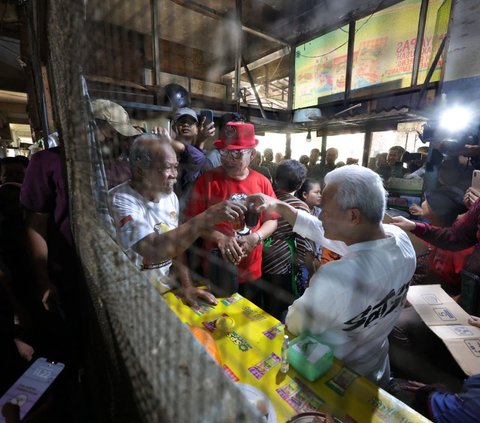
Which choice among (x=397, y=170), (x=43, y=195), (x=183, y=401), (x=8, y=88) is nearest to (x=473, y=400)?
(x=183, y=401)

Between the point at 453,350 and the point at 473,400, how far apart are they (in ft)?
2.05

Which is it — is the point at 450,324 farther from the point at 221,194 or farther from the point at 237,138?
the point at 237,138

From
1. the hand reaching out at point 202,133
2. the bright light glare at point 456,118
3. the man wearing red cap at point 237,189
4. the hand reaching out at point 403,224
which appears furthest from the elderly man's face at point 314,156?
the man wearing red cap at point 237,189

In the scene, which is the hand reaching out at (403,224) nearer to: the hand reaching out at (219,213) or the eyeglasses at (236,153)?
the eyeglasses at (236,153)

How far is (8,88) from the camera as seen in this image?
5574 mm

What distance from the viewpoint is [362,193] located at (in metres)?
1.16

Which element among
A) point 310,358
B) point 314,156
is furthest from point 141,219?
point 314,156

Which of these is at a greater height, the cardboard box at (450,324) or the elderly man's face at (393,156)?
the elderly man's face at (393,156)

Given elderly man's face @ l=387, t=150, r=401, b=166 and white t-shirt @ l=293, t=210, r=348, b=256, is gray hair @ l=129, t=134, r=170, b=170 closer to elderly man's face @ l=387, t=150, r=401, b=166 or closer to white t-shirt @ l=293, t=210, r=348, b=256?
white t-shirt @ l=293, t=210, r=348, b=256

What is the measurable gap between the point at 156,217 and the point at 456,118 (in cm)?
483

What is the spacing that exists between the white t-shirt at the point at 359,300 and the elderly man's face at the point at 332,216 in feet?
0.30

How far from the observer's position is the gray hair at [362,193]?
3.81 feet

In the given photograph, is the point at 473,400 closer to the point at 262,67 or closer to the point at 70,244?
the point at 70,244

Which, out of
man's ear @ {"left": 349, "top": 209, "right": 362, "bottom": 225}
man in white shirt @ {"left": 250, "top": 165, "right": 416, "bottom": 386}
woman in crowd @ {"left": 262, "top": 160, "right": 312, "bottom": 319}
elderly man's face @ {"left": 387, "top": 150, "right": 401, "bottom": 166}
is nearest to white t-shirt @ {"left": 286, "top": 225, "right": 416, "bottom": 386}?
man in white shirt @ {"left": 250, "top": 165, "right": 416, "bottom": 386}
